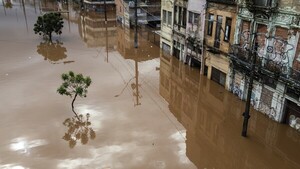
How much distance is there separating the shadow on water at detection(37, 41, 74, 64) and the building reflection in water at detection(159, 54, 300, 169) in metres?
15.9

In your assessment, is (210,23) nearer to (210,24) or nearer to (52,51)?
(210,24)

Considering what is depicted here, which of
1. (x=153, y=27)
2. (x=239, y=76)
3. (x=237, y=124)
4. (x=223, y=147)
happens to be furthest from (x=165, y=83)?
(x=153, y=27)

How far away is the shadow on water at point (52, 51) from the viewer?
37394mm

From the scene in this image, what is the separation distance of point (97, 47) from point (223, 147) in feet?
93.5

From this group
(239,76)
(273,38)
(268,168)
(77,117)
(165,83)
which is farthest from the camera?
(165,83)

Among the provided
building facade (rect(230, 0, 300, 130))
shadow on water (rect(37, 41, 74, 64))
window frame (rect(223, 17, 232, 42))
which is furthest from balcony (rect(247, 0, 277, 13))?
shadow on water (rect(37, 41, 74, 64))

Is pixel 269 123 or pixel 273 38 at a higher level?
pixel 273 38

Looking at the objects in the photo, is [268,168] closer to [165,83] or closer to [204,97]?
[204,97]

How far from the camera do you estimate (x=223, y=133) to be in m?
20.4

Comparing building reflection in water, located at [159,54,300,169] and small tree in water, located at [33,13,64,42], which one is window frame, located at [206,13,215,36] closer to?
building reflection in water, located at [159,54,300,169]

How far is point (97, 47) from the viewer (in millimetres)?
42781

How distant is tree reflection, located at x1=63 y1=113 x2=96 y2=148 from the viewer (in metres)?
19.5

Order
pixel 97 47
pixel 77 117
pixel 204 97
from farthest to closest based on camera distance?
pixel 97 47 < pixel 204 97 < pixel 77 117

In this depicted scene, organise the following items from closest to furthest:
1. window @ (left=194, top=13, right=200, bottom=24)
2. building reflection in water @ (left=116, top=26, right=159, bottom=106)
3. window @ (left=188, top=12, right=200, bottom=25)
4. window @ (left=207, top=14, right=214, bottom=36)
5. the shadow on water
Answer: window @ (left=207, top=14, right=214, bottom=36) < window @ (left=194, top=13, right=200, bottom=24) < window @ (left=188, top=12, right=200, bottom=25) < building reflection in water @ (left=116, top=26, right=159, bottom=106) < the shadow on water
